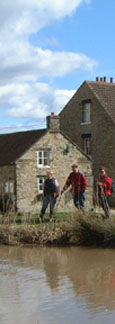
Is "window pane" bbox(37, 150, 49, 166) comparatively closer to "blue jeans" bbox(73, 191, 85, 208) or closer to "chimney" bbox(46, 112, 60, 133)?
"chimney" bbox(46, 112, 60, 133)

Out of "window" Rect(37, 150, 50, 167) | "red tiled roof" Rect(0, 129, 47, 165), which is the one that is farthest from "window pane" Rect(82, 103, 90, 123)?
"window" Rect(37, 150, 50, 167)

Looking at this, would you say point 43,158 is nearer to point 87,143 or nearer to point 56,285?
point 87,143

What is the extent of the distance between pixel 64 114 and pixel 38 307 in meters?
28.1

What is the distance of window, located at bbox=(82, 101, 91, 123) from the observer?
3306 centimetres

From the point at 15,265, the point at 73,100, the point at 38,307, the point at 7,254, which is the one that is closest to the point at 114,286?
the point at 38,307

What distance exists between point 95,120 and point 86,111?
133 centimetres

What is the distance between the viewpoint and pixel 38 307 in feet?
26.0

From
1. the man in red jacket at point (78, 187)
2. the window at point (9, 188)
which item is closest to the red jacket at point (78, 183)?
the man in red jacket at point (78, 187)

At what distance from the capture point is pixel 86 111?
109ft

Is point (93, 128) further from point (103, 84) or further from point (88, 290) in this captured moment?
point (88, 290)

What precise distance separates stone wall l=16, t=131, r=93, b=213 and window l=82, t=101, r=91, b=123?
373cm

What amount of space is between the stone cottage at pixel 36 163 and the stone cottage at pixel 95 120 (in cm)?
160

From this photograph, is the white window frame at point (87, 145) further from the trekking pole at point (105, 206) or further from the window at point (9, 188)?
the trekking pole at point (105, 206)

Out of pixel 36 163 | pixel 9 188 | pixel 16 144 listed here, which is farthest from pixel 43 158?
pixel 9 188
